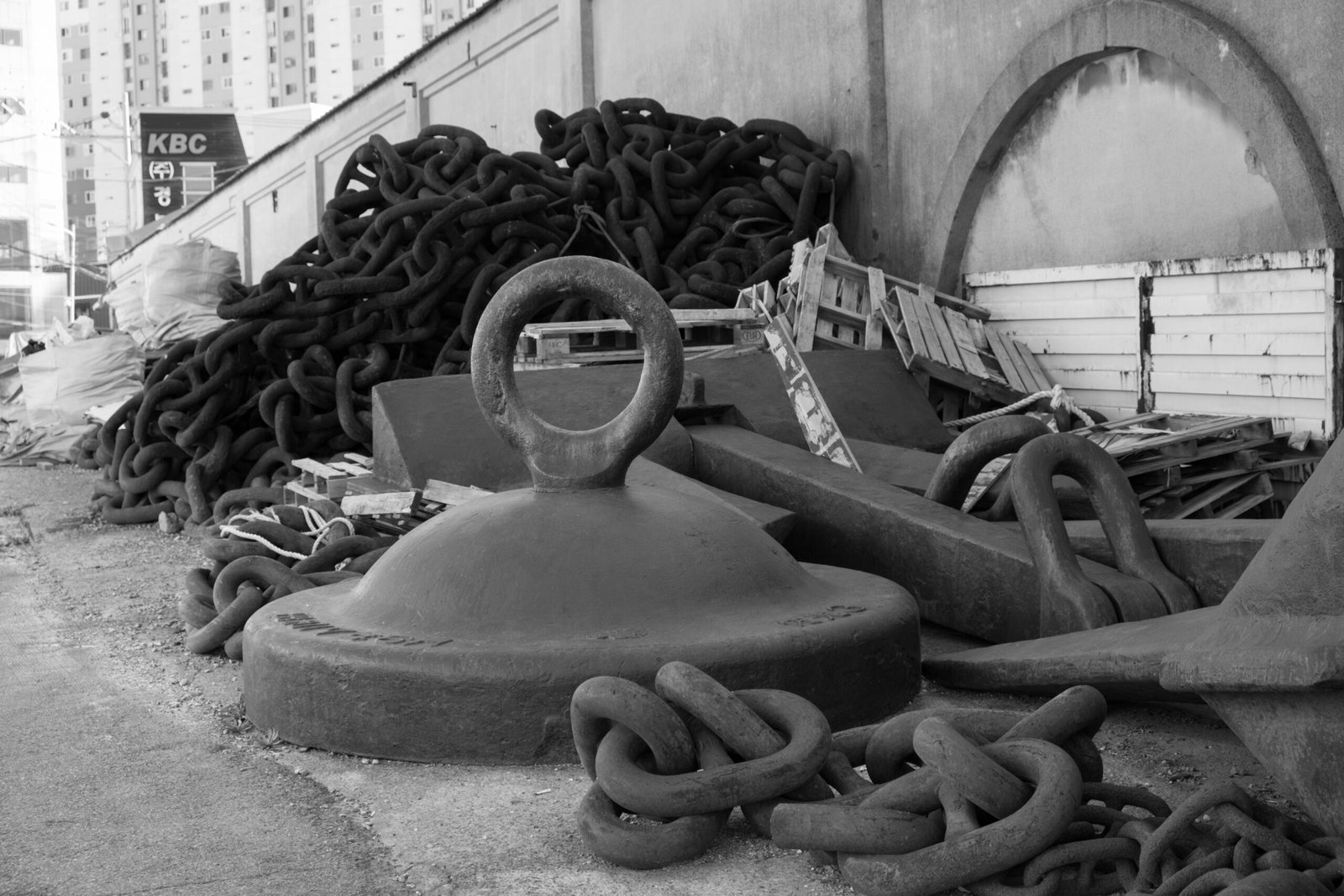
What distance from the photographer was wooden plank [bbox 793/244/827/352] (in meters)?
7.47

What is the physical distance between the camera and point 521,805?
9.17 ft

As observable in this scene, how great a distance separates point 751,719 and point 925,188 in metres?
6.92

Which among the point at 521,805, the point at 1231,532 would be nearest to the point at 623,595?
the point at 521,805

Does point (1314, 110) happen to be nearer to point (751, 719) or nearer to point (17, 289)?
point (751, 719)

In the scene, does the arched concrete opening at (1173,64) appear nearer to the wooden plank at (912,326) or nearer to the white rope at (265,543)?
the wooden plank at (912,326)

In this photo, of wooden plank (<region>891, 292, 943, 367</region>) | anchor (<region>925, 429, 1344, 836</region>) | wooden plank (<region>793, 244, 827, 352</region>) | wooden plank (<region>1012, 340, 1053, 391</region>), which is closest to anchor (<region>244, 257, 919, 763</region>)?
anchor (<region>925, 429, 1344, 836</region>)

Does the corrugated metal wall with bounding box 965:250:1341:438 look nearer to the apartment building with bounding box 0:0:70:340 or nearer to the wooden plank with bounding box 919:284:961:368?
the wooden plank with bounding box 919:284:961:368

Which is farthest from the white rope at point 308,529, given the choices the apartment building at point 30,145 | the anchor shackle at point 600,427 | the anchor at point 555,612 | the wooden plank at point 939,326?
the apartment building at point 30,145

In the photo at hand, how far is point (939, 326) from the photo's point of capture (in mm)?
7551

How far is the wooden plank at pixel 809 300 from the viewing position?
7.47 meters

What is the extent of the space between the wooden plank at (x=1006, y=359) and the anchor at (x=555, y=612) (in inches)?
165

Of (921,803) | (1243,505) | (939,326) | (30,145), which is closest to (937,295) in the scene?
(939,326)

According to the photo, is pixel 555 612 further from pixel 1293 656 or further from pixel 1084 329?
pixel 1084 329

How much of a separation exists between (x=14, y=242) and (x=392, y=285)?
64046 millimetres
